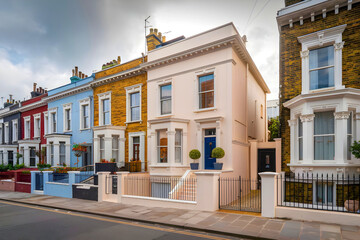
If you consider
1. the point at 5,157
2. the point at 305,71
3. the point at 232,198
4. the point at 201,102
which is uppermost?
the point at 305,71

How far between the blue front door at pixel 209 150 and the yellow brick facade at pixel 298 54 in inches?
147

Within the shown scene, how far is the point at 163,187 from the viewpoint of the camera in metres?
13.7

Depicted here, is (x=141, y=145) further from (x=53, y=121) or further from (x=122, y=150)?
(x=53, y=121)

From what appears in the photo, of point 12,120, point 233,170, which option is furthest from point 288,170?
point 12,120

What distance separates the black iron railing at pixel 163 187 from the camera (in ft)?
37.1

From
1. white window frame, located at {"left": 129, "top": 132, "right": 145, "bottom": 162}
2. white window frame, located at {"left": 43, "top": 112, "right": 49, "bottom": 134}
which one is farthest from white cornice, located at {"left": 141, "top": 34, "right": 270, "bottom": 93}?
white window frame, located at {"left": 43, "top": 112, "right": 49, "bottom": 134}

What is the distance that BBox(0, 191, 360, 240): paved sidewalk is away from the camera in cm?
656

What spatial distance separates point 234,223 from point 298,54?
8.21 m

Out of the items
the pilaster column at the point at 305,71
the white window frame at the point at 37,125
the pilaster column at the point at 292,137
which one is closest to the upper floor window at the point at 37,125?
the white window frame at the point at 37,125

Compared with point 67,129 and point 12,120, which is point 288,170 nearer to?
point 67,129

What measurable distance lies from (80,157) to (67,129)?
3.49m

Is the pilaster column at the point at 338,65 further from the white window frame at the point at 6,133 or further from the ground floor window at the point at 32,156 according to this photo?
the white window frame at the point at 6,133

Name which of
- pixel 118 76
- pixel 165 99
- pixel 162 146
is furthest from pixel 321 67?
pixel 118 76

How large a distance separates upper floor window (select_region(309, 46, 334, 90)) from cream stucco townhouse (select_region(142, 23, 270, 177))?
152 inches
